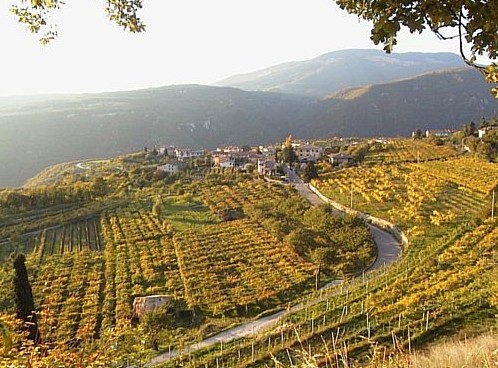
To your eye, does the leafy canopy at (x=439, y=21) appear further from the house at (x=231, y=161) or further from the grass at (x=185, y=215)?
the house at (x=231, y=161)

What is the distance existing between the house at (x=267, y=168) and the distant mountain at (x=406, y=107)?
70.2m

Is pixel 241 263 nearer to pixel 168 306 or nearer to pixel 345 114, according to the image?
pixel 168 306

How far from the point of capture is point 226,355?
12.0m

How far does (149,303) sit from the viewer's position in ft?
57.1

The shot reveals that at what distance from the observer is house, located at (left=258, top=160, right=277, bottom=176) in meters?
47.9

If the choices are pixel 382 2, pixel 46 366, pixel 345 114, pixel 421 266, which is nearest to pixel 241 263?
pixel 421 266

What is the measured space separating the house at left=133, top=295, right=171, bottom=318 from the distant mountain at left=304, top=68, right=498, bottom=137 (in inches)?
4053

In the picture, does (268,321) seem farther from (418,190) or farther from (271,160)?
(271,160)

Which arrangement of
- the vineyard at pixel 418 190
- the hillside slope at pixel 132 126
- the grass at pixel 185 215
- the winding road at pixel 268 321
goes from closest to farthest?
the winding road at pixel 268 321 → the vineyard at pixel 418 190 → the grass at pixel 185 215 → the hillside slope at pixel 132 126

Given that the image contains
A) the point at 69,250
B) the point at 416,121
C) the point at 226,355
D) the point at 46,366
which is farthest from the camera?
the point at 416,121

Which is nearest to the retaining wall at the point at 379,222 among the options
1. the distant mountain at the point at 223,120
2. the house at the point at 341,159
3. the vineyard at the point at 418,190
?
the vineyard at the point at 418,190

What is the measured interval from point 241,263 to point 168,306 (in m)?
5.63

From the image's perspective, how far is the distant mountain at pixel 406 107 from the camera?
402 feet

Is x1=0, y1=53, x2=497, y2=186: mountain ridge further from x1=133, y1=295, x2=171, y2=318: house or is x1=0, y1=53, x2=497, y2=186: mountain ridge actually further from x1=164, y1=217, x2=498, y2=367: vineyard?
x1=164, y1=217, x2=498, y2=367: vineyard
